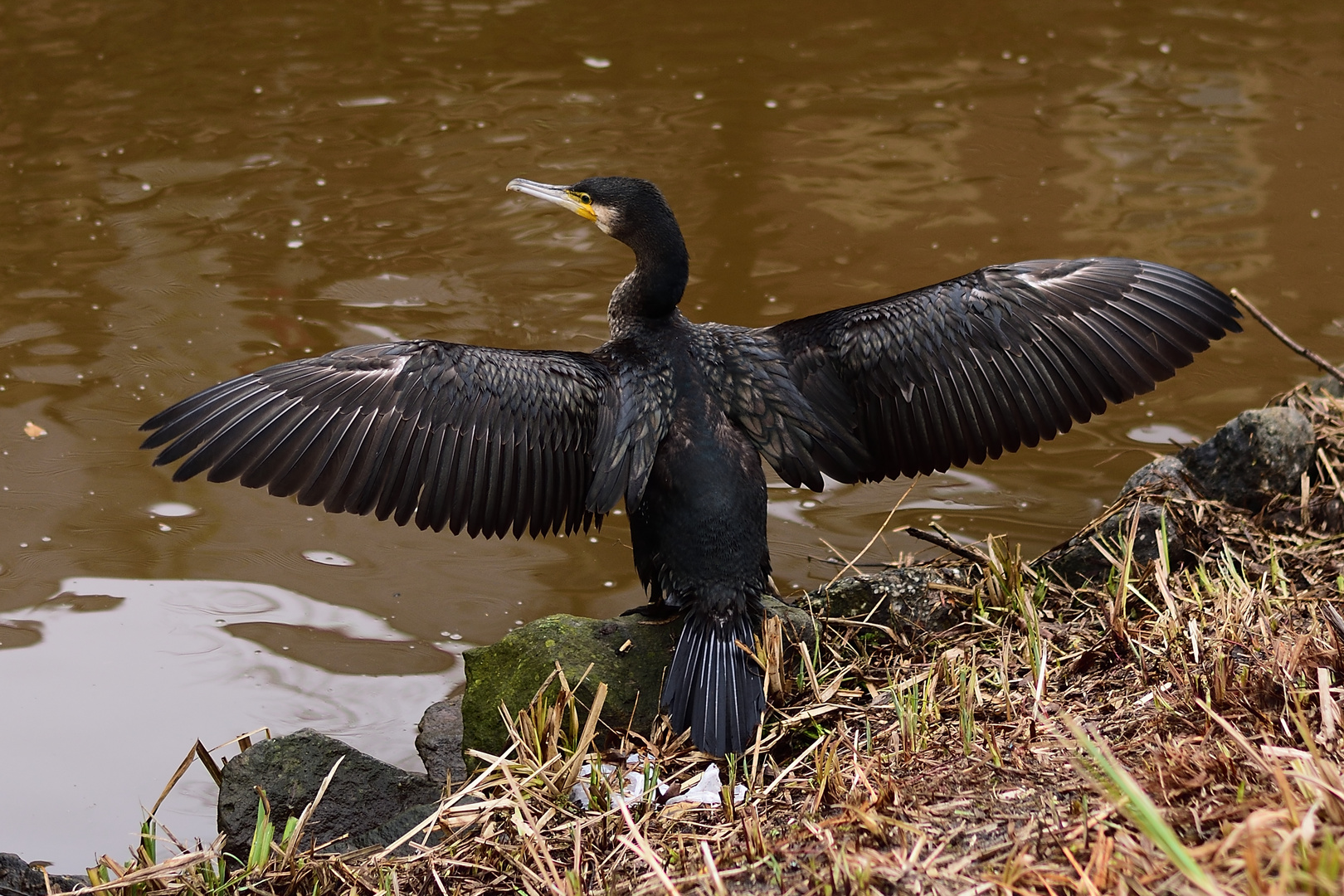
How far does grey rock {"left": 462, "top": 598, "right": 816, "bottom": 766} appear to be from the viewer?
345cm

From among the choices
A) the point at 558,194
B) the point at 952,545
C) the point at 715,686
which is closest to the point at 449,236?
the point at 558,194

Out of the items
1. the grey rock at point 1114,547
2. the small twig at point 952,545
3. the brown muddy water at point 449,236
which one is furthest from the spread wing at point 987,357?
→ the brown muddy water at point 449,236

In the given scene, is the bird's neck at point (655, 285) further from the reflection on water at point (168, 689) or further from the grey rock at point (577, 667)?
the reflection on water at point (168, 689)

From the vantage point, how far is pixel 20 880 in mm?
3217

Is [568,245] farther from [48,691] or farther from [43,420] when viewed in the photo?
[48,691]

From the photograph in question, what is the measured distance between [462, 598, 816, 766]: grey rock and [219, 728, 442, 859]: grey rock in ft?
0.85

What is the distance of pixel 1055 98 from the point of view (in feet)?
27.8

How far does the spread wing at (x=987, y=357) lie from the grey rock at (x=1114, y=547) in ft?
1.17

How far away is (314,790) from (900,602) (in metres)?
1.76

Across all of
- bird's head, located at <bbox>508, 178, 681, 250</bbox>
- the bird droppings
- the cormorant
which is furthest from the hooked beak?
the bird droppings

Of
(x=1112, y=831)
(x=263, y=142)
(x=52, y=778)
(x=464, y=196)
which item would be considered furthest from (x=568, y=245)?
(x=1112, y=831)

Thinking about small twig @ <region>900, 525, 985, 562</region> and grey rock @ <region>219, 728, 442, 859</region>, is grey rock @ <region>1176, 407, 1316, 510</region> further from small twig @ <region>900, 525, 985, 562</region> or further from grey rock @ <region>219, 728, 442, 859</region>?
grey rock @ <region>219, 728, 442, 859</region>

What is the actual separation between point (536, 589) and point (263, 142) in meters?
4.18

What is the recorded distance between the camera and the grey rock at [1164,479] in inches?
168
